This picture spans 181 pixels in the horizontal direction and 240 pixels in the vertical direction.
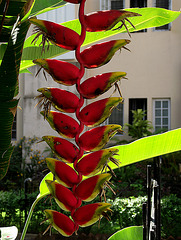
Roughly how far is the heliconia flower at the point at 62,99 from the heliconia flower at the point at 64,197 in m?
0.09

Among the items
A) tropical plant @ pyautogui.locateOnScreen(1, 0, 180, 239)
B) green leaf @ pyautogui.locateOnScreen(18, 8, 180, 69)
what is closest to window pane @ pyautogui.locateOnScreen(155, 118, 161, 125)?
green leaf @ pyautogui.locateOnScreen(18, 8, 180, 69)

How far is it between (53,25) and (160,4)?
A: 27.1 ft

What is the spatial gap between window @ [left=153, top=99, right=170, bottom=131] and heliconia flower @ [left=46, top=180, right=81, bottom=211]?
770 cm

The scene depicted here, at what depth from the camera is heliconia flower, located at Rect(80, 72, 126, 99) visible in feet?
1.22

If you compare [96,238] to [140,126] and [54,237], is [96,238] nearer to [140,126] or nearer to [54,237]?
[54,237]

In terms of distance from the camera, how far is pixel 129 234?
0.97 metres

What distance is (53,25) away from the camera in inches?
14.4

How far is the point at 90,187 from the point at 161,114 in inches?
305

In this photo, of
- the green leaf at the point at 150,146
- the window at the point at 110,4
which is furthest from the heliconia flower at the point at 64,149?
the window at the point at 110,4

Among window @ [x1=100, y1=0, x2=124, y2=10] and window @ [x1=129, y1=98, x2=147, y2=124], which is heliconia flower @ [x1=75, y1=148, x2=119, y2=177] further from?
window @ [x1=100, y1=0, x2=124, y2=10]

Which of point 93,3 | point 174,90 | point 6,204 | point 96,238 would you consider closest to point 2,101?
point 96,238

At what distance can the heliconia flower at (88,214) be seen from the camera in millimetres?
374

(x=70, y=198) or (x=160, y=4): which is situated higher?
(x=160, y=4)

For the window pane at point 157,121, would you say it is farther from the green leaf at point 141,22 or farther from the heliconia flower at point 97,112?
the heliconia flower at point 97,112
